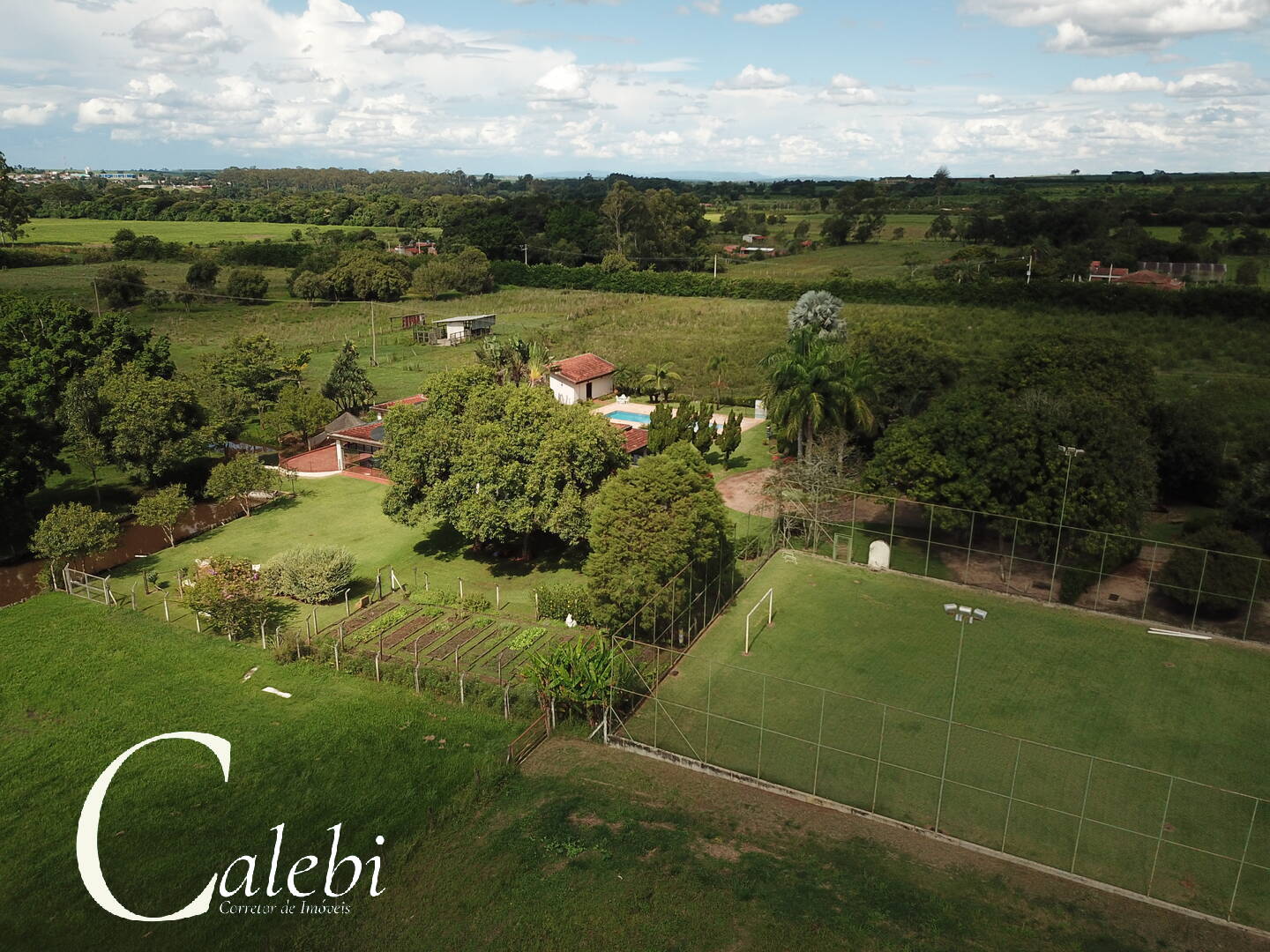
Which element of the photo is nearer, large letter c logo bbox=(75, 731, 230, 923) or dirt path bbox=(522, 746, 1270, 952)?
dirt path bbox=(522, 746, 1270, 952)

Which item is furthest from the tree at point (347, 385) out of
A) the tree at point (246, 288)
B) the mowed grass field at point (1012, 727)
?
the tree at point (246, 288)

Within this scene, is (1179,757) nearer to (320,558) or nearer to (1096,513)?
(1096,513)

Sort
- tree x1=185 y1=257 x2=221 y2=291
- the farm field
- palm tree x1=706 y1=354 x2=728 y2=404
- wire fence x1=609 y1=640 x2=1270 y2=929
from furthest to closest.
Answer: the farm field, tree x1=185 y1=257 x2=221 y2=291, palm tree x1=706 y1=354 x2=728 y2=404, wire fence x1=609 y1=640 x2=1270 y2=929

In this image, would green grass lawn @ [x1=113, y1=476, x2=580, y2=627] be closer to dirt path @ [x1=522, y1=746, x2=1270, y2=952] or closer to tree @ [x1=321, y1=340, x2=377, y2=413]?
dirt path @ [x1=522, y1=746, x2=1270, y2=952]

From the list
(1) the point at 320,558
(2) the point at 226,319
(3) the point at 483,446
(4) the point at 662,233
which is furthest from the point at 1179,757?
(4) the point at 662,233

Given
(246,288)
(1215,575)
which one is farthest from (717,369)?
(246,288)

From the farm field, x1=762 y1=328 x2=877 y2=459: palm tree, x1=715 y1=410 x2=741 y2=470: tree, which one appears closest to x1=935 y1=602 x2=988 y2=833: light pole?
x1=762 y1=328 x2=877 y2=459: palm tree
